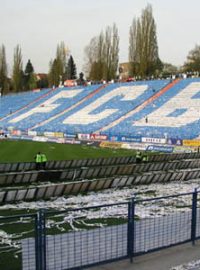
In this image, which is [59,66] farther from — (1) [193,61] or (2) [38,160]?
(2) [38,160]

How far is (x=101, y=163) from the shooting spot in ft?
97.8

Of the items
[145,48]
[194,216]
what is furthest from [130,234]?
[145,48]

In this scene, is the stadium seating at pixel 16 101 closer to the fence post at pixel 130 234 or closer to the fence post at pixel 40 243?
the fence post at pixel 130 234

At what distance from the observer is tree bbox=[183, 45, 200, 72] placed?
99.5m

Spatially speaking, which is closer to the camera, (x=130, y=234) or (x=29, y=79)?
(x=130, y=234)

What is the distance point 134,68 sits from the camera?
Result: 7794 centimetres

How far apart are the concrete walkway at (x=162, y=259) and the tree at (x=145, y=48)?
222 feet

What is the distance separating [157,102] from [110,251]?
50381 millimetres

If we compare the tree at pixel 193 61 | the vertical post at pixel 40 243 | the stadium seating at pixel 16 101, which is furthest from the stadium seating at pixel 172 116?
the tree at pixel 193 61

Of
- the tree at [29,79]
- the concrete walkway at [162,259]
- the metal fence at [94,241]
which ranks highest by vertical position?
the tree at [29,79]

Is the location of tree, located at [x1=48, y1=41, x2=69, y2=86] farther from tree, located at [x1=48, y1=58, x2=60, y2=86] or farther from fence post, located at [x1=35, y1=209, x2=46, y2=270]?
fence post, located at [x1=35, y1=209, x2=46, y2=270]

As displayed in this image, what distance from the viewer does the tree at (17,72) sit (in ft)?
330

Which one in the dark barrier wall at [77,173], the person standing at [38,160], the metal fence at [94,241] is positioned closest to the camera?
the metal fence at [94,241]

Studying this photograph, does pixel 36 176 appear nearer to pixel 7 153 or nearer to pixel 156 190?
pixel 156 190
